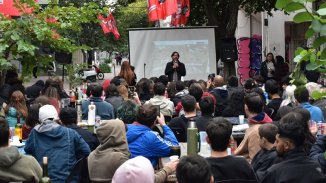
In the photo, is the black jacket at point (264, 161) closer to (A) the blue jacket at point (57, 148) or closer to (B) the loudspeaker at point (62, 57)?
(A) the blue jacket at point (57, 148)

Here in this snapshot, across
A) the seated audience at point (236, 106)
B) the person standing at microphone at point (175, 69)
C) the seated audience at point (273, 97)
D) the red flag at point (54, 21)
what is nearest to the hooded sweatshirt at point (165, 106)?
the seated audience at point (236, 106)

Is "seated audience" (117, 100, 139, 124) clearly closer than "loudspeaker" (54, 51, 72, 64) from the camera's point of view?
Yes

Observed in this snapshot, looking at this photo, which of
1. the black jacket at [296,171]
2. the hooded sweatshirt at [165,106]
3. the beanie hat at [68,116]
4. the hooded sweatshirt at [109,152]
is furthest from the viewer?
the hooded sweatshirt at [165,106]

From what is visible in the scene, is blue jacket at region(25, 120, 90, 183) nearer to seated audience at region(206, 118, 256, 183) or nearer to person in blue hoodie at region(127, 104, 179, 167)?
person in blue hoodie at region(127, 104, 179, 167)

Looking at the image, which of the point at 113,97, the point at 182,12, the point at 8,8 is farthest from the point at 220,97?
the point at 182,12

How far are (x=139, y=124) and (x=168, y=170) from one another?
4.41ft

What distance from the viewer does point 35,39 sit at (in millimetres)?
10891

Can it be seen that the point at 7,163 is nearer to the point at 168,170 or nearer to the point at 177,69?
the point at 168,170

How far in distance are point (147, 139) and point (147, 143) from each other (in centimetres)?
4

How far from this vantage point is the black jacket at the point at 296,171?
4.72m

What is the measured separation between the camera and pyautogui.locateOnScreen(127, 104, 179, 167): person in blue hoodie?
Result: 6543 mm

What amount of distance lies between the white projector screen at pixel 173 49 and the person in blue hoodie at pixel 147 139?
49.3 feet

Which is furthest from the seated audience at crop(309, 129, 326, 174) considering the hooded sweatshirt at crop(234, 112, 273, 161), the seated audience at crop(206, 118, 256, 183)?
the hooded sweatshirt at crop(234, 112, 273, 161)

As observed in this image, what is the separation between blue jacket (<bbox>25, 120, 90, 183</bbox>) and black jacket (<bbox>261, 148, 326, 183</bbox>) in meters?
2.88
